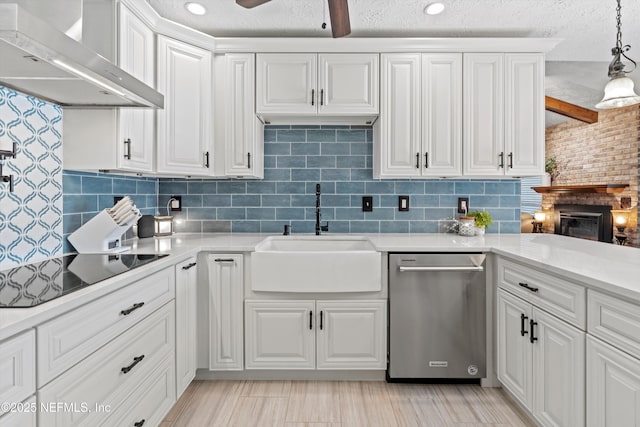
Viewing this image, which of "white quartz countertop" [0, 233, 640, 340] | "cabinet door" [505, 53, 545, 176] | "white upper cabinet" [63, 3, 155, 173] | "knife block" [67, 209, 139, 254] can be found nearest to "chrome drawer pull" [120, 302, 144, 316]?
"white quartz countertop" [0, 233, 640, 340]

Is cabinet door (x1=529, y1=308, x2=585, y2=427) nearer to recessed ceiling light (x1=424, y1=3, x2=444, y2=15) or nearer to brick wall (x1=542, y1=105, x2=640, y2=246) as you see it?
recessed ceiling light (x1=424, y1=3, x2=444, y2=15)

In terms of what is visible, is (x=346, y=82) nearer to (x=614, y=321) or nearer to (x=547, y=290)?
(x=547, y=290)

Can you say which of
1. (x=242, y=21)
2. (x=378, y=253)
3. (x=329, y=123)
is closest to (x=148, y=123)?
(x=242, y=21)

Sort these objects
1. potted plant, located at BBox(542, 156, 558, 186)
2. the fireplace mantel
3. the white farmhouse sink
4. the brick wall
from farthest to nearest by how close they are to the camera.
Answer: potted plant, located at BBox(542, 156, 558, 186), the fireplace mantel, the brick wall, the white farmhouse sink

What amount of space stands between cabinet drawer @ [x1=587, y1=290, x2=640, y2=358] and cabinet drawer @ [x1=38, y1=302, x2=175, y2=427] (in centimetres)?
180

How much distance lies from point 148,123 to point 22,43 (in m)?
1.12

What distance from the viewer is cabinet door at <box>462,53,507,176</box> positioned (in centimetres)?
252

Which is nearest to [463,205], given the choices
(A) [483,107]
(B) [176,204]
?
(A) [483,107]

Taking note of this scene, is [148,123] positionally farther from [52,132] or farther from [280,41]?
[280,41]

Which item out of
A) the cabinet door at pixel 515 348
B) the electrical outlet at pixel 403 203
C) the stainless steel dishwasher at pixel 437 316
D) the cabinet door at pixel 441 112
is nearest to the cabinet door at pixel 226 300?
the stainless steel dishwasher at pixel 437 316

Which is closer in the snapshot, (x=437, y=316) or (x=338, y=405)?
(x=338, y=405)

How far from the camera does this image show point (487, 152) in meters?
2.54

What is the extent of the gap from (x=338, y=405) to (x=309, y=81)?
2097 millimetres

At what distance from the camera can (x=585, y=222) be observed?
22.5 feet
